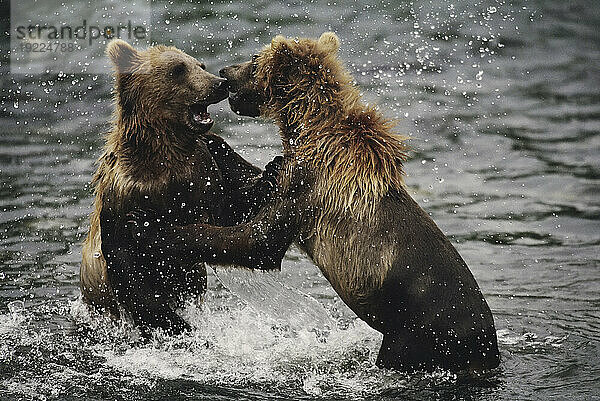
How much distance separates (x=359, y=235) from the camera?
640 cm

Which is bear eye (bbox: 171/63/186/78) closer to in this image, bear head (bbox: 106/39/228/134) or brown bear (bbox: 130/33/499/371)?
bear head (bbox: 106/39/228/134)

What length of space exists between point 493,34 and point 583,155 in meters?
4.08

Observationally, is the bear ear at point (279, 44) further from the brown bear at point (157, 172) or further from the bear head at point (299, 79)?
the brown bear at point (157, 172)

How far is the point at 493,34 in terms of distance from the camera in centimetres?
1576

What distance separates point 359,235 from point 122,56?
6.62 feet

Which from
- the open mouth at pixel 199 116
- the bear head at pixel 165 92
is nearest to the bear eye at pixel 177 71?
the bear head at pixel 165 92

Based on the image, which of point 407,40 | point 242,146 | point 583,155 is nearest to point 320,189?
point 242,146

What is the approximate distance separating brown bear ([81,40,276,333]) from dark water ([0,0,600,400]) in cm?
51

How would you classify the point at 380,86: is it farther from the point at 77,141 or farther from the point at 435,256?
the point at 435,256

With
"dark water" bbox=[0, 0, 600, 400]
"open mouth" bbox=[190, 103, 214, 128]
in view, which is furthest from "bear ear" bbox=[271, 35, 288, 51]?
"dark water" bbox=[0, 0, 600, 400]

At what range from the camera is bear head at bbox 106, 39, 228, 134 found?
6730 millimetres

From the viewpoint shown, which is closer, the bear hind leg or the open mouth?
the bear hind leg

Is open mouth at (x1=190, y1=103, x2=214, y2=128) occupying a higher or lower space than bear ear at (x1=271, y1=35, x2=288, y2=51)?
lower

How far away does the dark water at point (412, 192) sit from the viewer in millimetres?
6578
